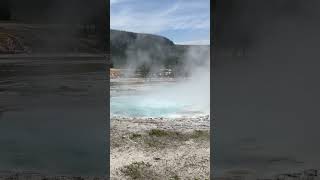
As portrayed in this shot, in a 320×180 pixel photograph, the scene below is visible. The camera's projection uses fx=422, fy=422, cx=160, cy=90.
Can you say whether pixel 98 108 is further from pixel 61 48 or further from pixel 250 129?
pixel 250 129

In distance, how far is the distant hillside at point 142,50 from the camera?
913 centimetres

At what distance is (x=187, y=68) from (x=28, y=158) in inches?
226

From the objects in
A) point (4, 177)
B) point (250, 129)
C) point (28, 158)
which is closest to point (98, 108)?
point (28, 158)

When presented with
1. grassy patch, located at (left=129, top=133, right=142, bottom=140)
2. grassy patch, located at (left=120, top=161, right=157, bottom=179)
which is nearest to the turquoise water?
grassy patch, located at (left=129, top=133, right=142, bottom=140)

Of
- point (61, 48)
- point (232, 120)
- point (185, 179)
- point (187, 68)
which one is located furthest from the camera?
point (187, 68)

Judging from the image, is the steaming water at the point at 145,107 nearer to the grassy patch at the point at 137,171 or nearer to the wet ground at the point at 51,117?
the grassy patch at the point at 137,171

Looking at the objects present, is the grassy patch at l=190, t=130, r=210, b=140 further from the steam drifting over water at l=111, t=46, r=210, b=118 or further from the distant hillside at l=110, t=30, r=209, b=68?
the distant hillside at l=110, t=30, r=209, b=68

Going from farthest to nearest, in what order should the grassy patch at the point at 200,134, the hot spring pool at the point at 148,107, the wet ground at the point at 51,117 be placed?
the hot spring pool at the point at 148,107
the grassy patch at the point at 200,134
the wet ground at the point at 51,117

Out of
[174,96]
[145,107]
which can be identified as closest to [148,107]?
[145,107]

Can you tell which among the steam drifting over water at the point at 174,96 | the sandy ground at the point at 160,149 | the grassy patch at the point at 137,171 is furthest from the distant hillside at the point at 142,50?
the grassy patch at the point at 137,171

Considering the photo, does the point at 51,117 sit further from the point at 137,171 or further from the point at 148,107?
the point at 148,107

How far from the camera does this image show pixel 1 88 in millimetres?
3338

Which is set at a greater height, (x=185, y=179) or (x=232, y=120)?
(x=232, y=120)

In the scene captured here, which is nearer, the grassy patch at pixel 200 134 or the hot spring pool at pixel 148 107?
the grassy patch at pixel 200 134
